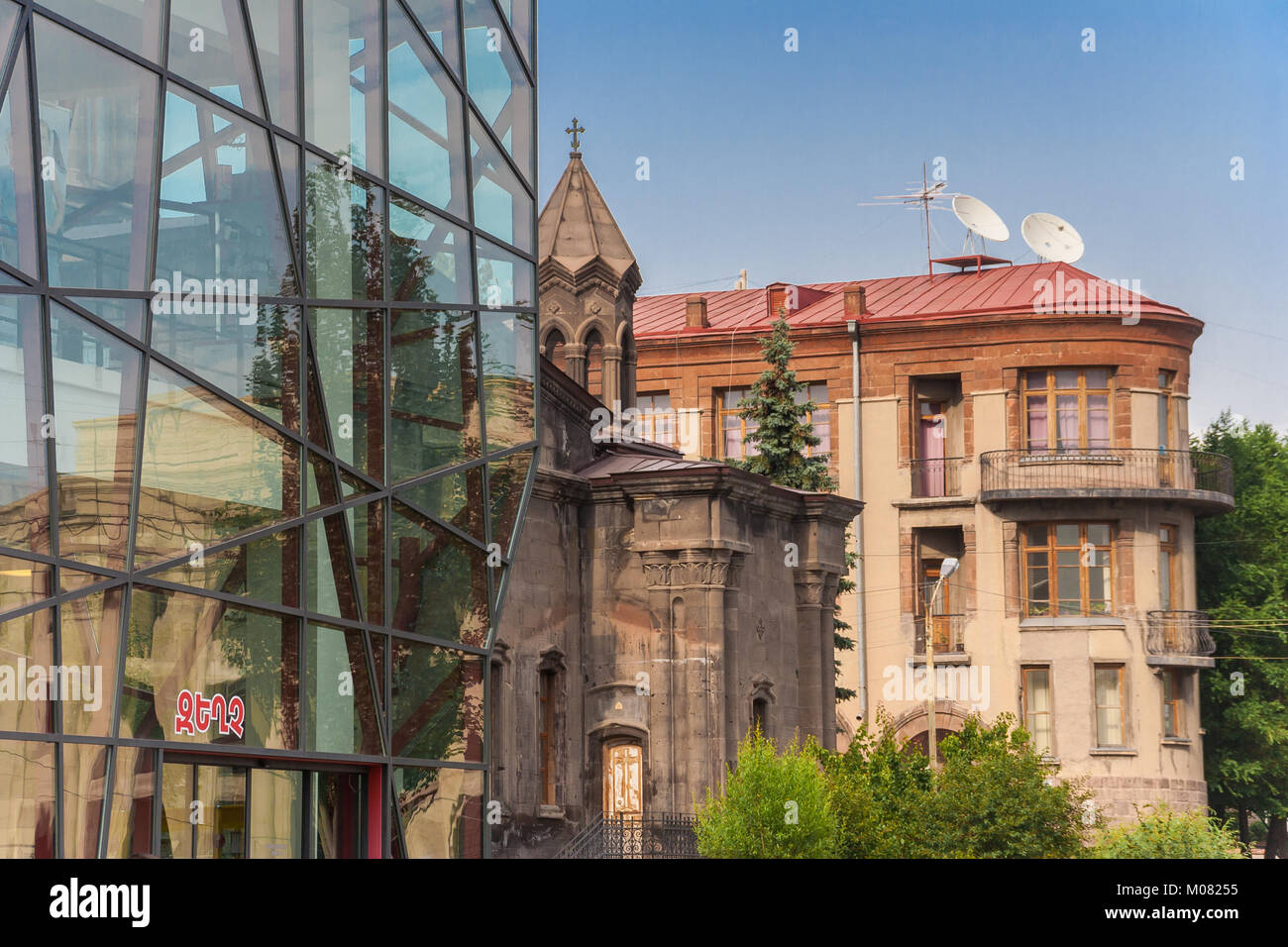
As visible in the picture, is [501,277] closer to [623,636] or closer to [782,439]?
[623,636]

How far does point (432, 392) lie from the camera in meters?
20.4

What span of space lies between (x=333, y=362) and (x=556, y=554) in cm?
1445

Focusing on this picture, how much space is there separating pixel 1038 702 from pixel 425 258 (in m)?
35.3

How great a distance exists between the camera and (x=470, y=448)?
834 inches

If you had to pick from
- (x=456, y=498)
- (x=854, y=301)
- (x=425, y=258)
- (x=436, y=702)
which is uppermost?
A: (x=854, y=301)

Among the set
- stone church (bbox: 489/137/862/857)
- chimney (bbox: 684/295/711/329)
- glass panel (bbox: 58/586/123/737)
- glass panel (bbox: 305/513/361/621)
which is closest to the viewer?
glass panel (bbox: 58/586/123/737)

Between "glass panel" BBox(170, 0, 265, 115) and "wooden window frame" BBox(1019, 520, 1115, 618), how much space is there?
3875 cm

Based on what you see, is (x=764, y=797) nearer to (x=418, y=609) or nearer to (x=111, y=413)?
(x=418, y=609)

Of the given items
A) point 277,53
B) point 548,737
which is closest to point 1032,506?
point 548,737

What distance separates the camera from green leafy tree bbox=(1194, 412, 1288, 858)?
172 feet

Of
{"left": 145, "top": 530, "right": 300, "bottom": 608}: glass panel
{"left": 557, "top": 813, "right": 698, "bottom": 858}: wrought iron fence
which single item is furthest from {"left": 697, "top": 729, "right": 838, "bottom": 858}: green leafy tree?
{"left": 145, "top": 530, "right": 300, "bottom": 608}: glass panel

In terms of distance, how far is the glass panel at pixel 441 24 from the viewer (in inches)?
804

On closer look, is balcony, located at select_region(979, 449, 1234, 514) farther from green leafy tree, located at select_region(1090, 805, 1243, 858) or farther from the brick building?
green leafy tree, located at select_region(1090, 805, 1243, 858)

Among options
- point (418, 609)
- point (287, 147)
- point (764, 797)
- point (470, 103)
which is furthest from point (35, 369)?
point (764, 797)
